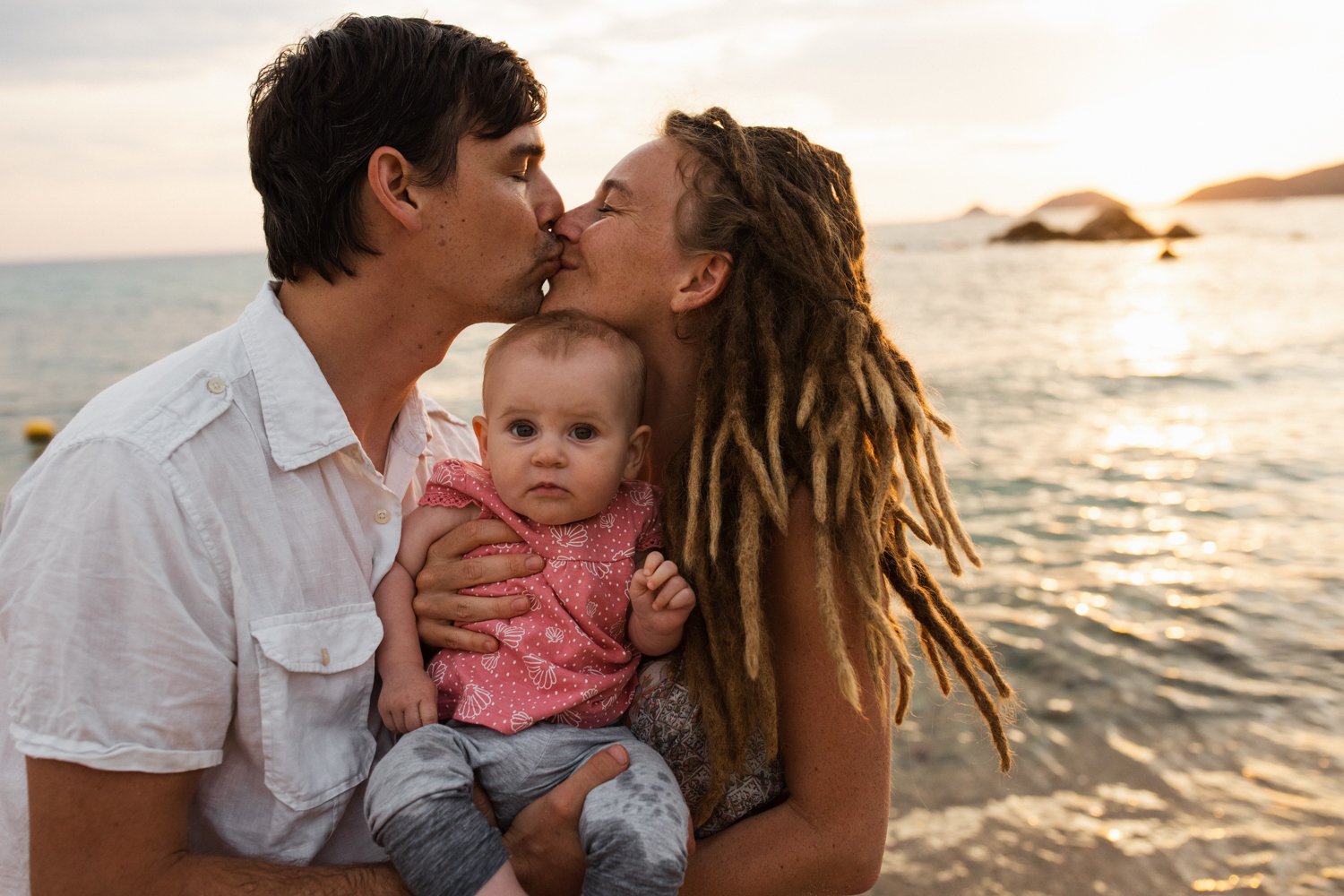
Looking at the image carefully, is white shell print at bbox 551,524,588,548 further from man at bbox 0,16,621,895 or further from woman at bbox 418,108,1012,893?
woman at bbox 418,108,1012,893

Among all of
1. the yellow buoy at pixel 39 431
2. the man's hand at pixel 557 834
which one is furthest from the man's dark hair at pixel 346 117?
the yellow buoy at pixel 39 431

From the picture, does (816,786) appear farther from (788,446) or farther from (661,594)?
(788,446)

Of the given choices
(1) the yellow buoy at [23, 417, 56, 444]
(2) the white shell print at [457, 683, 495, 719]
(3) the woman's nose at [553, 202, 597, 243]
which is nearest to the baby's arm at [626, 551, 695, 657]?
(2) the white shell print at [457, 683, 495, 719]

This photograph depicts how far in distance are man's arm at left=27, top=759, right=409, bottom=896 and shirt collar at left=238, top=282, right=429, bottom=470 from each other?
784 millimetres

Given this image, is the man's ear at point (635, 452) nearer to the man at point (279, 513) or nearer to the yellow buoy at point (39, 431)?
the man at point (279, 513)

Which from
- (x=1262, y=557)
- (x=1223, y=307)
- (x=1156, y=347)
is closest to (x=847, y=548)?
Answer: (x=1262, y=557)

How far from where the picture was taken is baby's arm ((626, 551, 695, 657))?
2631 mm

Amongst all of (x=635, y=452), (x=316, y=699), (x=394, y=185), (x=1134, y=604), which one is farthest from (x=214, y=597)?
(x=1134, y=604)

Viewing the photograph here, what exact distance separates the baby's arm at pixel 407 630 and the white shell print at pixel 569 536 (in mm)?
267

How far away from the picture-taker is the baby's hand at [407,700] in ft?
8.50

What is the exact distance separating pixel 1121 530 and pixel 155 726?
8898 millimetres

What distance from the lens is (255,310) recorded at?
2859 mm

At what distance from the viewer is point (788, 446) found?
9.21ft

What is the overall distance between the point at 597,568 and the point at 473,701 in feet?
1.48
